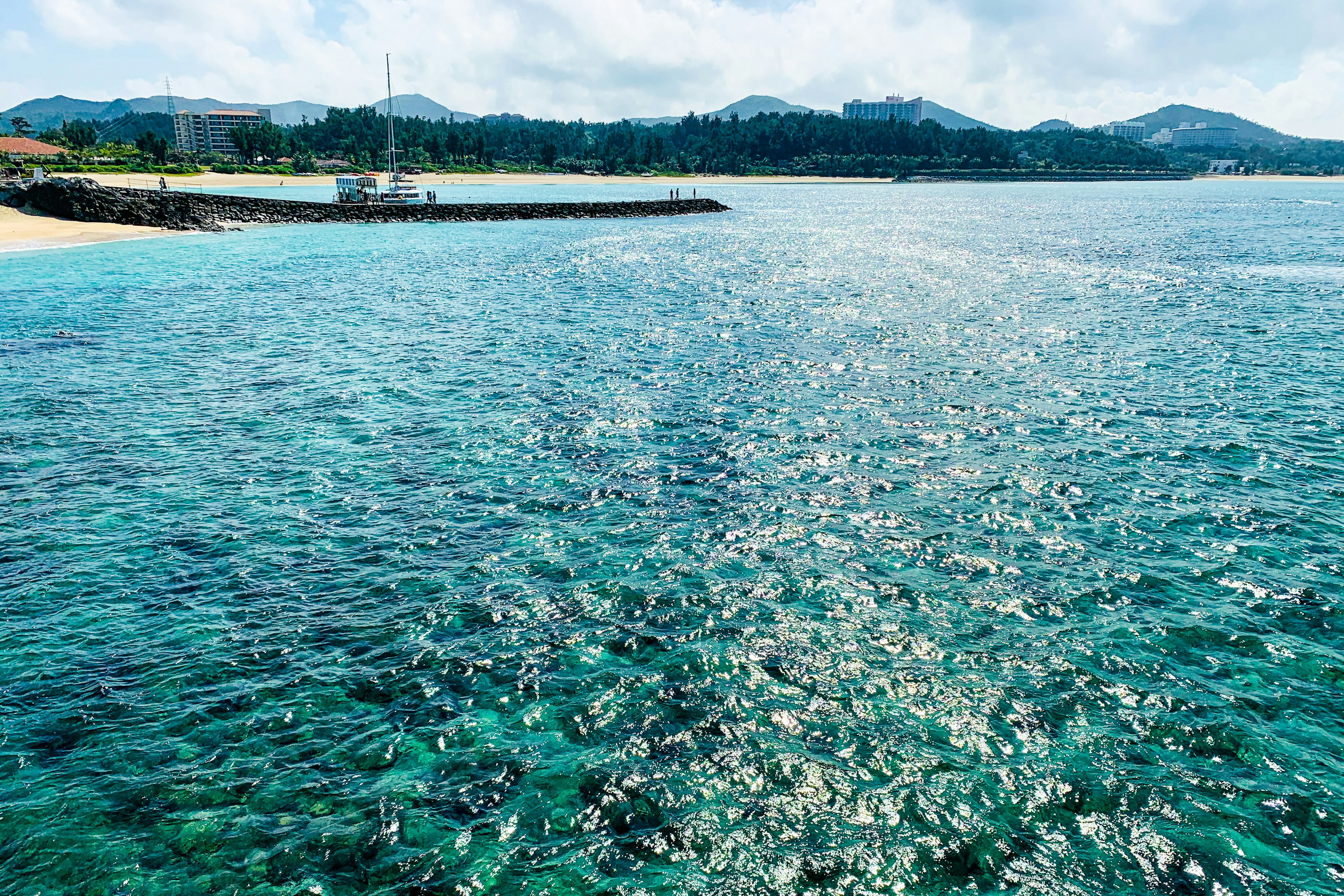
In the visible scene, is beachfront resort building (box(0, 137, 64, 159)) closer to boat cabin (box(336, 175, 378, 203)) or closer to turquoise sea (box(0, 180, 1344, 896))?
boat cabin (box(336, 175, 378, 203))

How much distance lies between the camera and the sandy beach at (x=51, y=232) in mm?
75188

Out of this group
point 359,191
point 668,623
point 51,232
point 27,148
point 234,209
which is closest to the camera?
point 668,623

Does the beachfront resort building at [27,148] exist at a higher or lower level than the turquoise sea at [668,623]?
higher

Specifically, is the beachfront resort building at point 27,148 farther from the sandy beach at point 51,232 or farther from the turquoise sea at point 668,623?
the turquoise sea at point 668,623

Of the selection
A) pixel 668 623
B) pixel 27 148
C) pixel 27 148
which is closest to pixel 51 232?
pixel 668 623

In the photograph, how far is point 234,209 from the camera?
107 meters

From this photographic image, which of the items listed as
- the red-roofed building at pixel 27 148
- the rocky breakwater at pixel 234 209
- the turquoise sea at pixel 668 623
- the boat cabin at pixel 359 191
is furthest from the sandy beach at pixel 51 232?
the red-roofed building at pixel 27 148

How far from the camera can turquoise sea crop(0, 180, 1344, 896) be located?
9.93m

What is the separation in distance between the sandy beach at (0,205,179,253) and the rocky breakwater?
1.58m

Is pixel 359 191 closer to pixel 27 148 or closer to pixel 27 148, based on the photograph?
pixel 27 148

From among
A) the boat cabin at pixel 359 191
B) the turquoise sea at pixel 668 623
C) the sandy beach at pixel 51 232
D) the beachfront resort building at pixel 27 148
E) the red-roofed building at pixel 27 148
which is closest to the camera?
the turquoise sea at pixel 668 623

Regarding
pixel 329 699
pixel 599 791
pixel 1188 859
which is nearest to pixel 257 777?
pixel 329 699

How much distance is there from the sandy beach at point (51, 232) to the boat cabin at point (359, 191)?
3286cm

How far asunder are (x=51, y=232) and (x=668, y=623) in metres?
96.1
